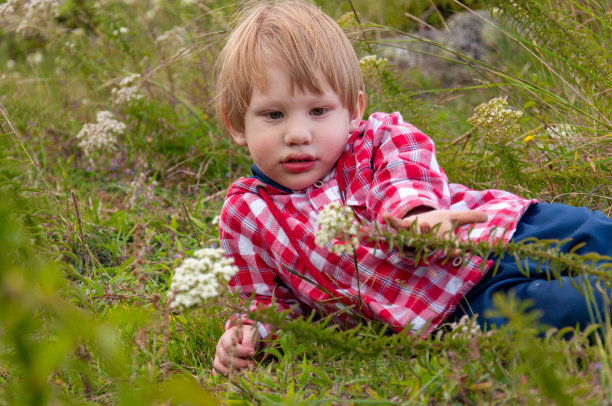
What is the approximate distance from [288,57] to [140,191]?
179cm

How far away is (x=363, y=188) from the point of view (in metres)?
2.29

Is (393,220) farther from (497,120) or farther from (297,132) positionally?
(497,120)

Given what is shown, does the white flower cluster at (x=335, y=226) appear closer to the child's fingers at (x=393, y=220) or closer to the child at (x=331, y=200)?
the child's fingers at (x=393, y=220)

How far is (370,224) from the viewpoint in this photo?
2.24 metres

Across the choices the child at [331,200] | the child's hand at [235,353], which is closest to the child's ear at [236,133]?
the child at [331,200]

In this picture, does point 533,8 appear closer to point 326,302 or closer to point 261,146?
point 261,146

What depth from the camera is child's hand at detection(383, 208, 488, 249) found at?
1687mm

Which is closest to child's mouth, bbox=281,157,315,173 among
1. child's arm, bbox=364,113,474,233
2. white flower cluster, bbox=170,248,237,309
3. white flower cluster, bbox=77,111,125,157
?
child's arm, bbox=364,113,474,233

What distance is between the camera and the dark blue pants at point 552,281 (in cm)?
A: 191

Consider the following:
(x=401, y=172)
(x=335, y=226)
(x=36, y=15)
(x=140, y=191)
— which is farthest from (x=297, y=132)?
(x=36, y=15)

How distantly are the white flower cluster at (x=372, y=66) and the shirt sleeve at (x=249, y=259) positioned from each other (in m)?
1.06

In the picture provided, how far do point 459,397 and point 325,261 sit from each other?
2.66 feet

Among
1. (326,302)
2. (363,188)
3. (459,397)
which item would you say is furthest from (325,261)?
(459,397)

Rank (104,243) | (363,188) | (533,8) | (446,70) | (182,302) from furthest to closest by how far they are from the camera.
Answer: (446,70)
(104,243)
(533,8)
(363,188)
(182,302)
